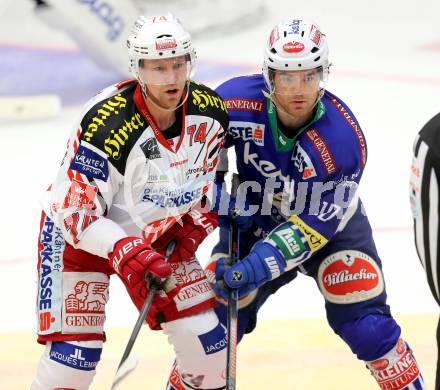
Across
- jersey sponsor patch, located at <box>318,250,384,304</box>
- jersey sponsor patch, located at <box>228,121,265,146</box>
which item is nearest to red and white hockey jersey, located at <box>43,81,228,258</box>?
jersey sponsor patch, located at <box>228,121,265,146</box>

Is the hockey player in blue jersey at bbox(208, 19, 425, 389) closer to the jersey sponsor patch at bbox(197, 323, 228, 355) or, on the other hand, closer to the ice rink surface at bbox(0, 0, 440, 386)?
the jersey sponsor patch at bbox(197, 323, 228, 355)

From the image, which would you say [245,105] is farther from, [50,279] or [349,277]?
[50,279]

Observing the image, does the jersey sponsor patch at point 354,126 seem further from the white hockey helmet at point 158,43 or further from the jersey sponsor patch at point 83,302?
the jersey sponsor patch at point 83,302

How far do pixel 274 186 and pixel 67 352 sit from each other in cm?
82

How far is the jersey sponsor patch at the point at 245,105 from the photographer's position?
11.1ft

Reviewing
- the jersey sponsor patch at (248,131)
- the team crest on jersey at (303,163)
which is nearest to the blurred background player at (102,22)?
the jersey sponsor patch at (248,131)

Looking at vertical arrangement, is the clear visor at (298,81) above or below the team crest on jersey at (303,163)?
above

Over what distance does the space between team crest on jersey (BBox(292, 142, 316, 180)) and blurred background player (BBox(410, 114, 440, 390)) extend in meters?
1.05

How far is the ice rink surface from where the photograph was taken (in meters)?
4.60

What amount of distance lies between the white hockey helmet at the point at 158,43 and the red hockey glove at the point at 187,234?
19.1 inches

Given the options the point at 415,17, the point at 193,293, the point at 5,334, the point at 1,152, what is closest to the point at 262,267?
the point at 193,293

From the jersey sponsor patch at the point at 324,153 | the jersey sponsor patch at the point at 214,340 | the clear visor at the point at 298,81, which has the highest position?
the clear visor at the point at 298,81

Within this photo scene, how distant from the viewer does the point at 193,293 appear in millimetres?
3307

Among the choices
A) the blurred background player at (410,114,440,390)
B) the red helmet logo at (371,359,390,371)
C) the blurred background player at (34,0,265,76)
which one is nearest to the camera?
the blurred background player at (410,114,440,390)
